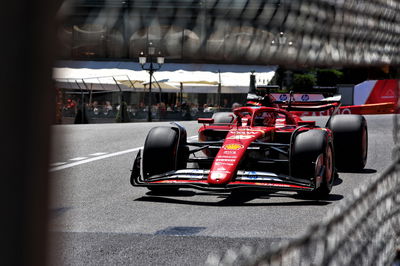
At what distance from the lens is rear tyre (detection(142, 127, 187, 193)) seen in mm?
6859

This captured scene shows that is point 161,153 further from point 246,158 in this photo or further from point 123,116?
point 123,116

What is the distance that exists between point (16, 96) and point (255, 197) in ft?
20.8

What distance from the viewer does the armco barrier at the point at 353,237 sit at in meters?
0.91

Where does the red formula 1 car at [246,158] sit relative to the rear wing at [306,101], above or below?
below

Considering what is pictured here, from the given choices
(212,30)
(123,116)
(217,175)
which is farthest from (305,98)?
(123,116)

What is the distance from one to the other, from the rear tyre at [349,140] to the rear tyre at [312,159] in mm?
2304

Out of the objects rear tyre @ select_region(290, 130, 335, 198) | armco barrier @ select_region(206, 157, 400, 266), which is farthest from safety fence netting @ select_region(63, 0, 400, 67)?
rear tyre @ select_region(290, 130, 335, 198)

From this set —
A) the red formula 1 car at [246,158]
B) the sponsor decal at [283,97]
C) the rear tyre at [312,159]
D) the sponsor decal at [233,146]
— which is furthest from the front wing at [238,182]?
the sponsor decal at [283,97]

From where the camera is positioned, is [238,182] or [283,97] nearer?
[238,182]

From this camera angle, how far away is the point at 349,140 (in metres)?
8.95

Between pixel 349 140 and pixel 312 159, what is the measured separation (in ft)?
8.88

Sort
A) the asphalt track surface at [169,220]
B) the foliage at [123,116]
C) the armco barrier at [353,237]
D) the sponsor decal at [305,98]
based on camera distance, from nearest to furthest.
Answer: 1. the armco barrier at [353,237]
2. the asphalt track surface at [169,220]
3. the sponsor decal at [305,98]
4. the foliage at [123,116]

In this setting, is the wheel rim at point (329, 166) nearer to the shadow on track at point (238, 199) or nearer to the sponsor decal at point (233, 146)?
the shadow on track at point (238, 199)

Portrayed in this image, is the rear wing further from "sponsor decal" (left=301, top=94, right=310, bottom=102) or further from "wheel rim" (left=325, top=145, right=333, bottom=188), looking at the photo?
"wheel rim" (left=325, top=145, right=333, bottom=188)
